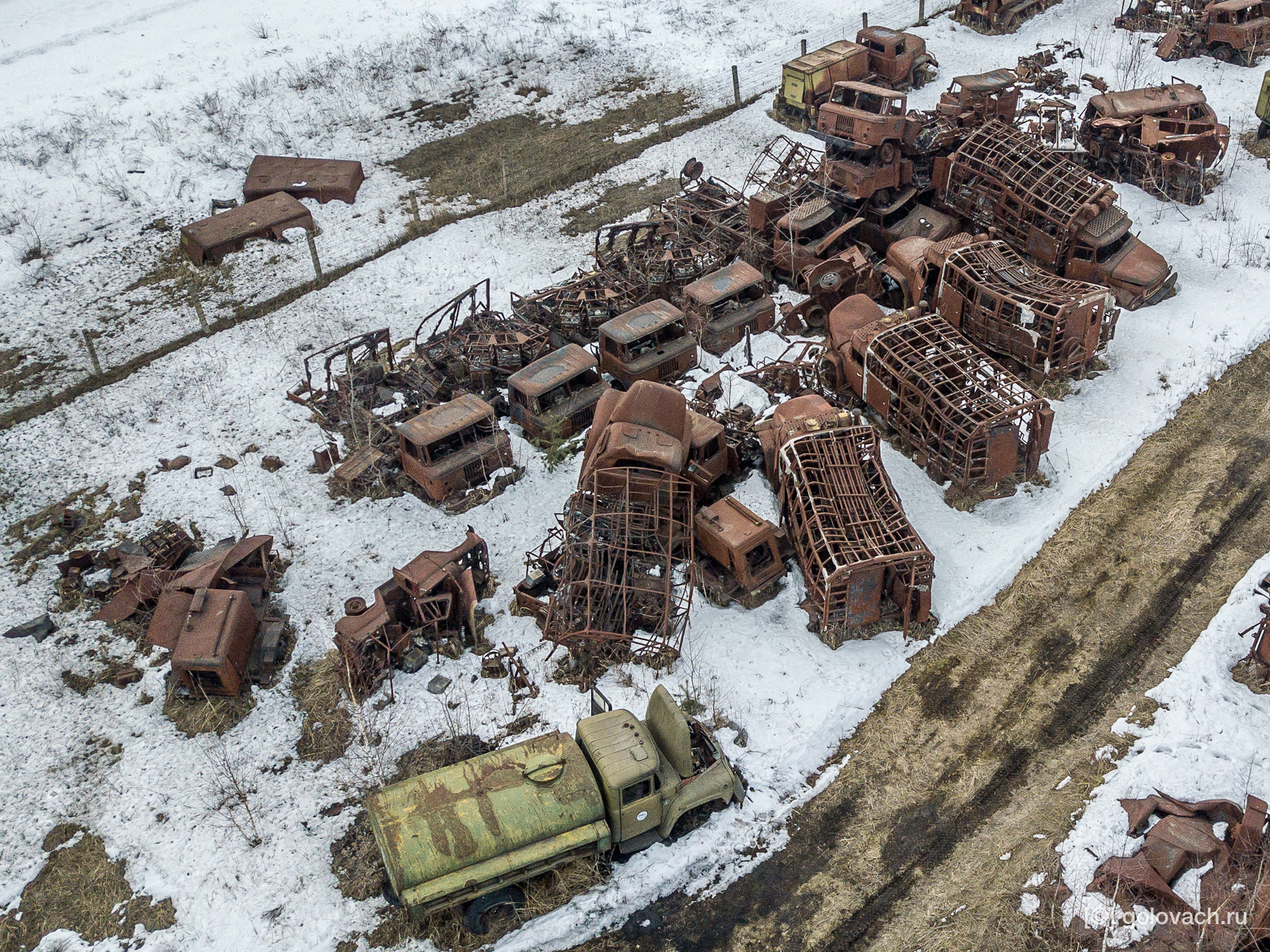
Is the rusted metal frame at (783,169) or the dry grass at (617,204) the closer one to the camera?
the rusted metal frame at (783,169)

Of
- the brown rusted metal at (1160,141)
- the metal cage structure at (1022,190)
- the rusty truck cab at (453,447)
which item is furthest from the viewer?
the brown rusted metal at (1160,141)

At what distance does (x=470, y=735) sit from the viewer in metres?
15.2

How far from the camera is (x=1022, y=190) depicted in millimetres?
23047

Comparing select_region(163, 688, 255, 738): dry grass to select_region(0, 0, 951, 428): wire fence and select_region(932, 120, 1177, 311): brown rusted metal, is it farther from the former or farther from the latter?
select_region(932, 120, 1177, 311): brown rusted metal

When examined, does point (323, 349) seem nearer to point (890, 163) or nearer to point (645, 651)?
point (645, 651)

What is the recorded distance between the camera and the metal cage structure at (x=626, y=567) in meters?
16.1

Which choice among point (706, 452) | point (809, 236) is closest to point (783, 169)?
point (809, 236)

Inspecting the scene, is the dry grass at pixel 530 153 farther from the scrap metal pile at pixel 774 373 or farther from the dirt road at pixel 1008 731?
the dirt road at pixel 1008 731

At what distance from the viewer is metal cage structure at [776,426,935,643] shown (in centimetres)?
1599

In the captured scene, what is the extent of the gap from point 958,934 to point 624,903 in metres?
4.16

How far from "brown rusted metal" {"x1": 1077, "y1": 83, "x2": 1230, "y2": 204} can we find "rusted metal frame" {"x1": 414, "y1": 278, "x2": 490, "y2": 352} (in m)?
16.1

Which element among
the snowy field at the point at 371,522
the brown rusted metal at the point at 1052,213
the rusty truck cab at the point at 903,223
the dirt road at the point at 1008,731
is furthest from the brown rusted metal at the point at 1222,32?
the dirt road at the point at 1008,731

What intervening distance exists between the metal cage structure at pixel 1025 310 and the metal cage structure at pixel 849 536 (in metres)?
4.98

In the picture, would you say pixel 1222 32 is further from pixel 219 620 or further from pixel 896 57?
pixel 219 620
